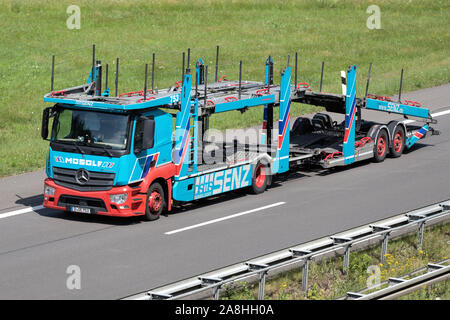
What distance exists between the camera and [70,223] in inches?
690

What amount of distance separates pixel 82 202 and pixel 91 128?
1459 millimetres

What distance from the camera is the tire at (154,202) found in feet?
57.1

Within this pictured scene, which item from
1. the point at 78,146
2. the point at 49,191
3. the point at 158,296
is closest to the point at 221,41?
the point at 49,191

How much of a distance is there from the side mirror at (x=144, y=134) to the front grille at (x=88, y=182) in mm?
753

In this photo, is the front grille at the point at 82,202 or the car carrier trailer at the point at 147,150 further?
the front grille at the point at 82,202

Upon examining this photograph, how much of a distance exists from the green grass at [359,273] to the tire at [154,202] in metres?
4.50

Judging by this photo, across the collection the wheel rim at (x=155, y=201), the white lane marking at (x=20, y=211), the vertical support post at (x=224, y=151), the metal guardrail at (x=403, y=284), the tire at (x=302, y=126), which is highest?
the tire at (x=302, y=126)

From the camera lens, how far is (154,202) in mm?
17531

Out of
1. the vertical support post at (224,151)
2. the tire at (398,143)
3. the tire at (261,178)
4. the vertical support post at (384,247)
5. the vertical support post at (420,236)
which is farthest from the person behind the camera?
the tire at (398,143)

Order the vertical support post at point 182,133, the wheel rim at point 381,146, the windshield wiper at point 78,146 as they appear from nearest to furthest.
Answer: the windshield wiper at point 78,146 < the vertical support post at point 182,133 < the wheel rim at point 381,146

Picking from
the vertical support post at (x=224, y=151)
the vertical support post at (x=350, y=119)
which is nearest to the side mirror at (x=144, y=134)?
the vertical support post at (x=224, y=151)

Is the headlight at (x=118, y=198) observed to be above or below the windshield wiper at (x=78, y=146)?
below

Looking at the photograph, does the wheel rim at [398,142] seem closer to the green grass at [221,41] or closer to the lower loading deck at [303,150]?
the lower loading deck at [303,150]
